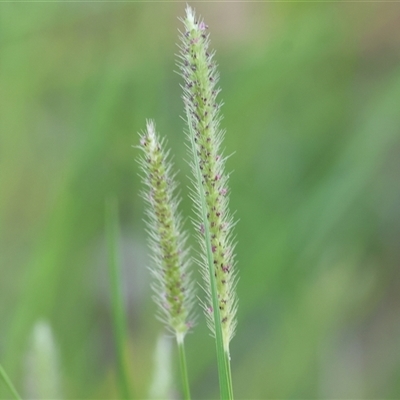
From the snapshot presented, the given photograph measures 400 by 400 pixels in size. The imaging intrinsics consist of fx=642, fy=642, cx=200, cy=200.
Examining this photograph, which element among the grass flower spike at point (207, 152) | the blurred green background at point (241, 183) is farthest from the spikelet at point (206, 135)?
the blurred green background at point (241, 183)

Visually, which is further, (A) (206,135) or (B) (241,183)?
(B) (241,183)

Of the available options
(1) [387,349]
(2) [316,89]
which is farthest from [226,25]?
(1) [387,349]

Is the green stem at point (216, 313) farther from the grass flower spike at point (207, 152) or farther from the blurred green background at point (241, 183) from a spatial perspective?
the blurred green background at point (241, 183)

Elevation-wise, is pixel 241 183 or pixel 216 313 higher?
pixel 241 183

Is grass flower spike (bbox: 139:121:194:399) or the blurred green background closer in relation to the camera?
grass flower spike (bbox: 139:121:194:399)

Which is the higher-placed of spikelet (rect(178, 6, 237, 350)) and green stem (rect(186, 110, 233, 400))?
spikelet (rect(178, 6, 237, 350))

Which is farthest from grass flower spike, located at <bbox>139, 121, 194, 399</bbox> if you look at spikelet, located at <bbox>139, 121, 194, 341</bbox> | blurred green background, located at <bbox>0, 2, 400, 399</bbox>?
blurred green background, located at <bbox>0, 2, 400, 399</bbox>

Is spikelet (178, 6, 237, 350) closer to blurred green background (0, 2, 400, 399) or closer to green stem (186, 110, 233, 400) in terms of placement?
green stem (186, 110, 233, 400)

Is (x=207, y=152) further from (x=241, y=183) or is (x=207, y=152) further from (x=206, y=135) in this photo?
(x=241, y=183)

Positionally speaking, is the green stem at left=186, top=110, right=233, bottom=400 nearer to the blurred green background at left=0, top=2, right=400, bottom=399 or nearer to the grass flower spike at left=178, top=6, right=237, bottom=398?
the grass flower spike at left=178, top=6, right=237, bottom=398

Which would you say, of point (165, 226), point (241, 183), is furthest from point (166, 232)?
point (241, 183)
